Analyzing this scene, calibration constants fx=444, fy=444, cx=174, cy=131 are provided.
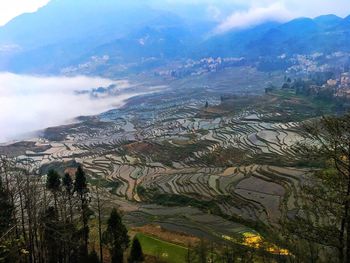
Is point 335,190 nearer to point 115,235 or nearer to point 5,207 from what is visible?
point 5,207

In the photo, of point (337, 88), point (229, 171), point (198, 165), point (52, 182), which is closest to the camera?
point (52, 182)

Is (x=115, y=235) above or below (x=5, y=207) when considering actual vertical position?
below

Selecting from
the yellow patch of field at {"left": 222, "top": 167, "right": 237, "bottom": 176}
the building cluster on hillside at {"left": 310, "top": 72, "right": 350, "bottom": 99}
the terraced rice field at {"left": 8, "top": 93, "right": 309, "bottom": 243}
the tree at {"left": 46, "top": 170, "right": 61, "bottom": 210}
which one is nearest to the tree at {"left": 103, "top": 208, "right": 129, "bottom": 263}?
the tree at {"left": 46, "top": 170, "right": 61, "bottom": 210}

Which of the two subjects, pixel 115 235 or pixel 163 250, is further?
pixel 163 250

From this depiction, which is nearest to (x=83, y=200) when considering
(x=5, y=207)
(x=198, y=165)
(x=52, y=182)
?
(x=52, y=182)

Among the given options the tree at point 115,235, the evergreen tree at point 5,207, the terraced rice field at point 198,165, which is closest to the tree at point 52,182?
the tree at point 115,235

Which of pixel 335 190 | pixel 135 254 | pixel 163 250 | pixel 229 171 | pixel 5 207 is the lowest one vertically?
pixel 163 250

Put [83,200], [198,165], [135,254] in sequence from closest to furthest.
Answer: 1. [135,254]
2. [83,200]
3. [198,165]
